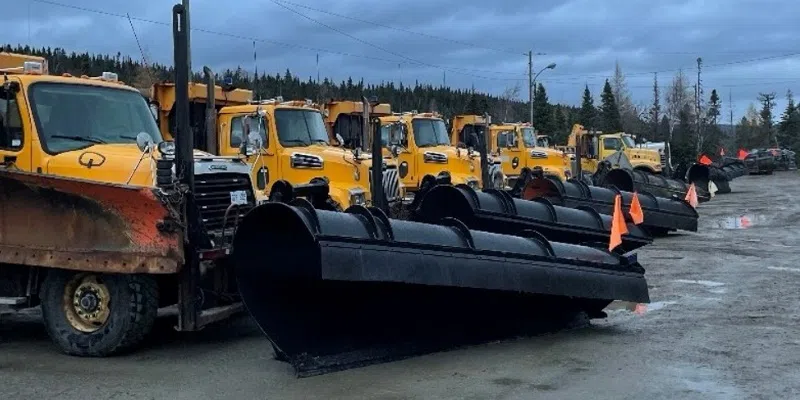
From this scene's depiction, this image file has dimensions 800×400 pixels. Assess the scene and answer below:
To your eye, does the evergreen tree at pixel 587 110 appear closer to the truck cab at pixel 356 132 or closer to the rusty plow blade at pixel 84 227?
the truck cab at pixel 356 132

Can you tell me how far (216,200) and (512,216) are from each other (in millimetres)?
4541

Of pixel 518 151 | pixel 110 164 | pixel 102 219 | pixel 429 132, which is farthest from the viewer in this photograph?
pixel 518 151

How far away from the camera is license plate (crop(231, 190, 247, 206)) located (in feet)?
27.6

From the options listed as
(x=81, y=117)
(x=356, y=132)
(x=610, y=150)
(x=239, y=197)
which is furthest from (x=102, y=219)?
(x=610, y=150)

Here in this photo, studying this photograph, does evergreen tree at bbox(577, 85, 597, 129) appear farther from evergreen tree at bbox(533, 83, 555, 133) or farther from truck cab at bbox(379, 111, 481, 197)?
truck cab at bbox(379, 111, 481, 197)

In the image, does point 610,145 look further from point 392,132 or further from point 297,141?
point 297,141

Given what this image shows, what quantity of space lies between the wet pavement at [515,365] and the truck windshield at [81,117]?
2.00 m

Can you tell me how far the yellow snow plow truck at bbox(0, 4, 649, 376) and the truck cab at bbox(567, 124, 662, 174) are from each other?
78.4 feet

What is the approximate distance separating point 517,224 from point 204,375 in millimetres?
5511

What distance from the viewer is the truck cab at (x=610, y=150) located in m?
32.0

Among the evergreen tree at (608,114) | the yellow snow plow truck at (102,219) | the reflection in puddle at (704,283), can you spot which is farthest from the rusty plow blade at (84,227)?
the evergreen tree at (608,114)

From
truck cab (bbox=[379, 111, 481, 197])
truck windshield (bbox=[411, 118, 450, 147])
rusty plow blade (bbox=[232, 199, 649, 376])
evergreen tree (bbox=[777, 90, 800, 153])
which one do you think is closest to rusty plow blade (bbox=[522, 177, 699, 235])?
truck cab (bbox=[379, 111, 481, 197])

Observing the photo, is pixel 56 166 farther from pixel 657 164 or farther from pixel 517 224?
pixel 657 164

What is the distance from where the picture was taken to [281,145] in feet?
43.1
